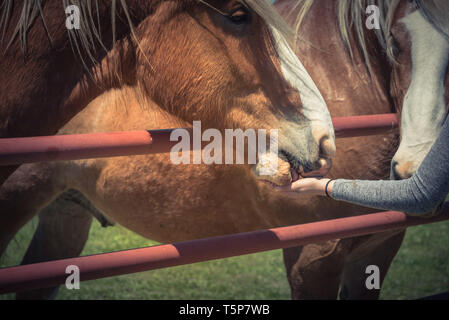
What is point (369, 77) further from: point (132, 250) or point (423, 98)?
point (132, 250)

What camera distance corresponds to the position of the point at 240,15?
1.26 meters

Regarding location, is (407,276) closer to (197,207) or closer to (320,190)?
(197,207)

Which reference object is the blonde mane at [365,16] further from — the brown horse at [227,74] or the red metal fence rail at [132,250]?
the red metal fence rail at [132,250]

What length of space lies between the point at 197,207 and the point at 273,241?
3.22 ft

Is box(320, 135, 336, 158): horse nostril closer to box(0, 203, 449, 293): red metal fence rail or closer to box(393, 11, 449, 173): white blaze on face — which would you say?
box(0, 203, 449, 293): red metal fence rail

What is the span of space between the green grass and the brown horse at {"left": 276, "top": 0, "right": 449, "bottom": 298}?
1.57 meters

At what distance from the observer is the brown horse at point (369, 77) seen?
4.88 ft

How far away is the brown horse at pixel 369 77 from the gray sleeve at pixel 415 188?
367mm

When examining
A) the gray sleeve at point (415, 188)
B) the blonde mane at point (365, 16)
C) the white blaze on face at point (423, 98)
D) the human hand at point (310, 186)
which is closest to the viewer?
the gray sleeve at point (415, 188)

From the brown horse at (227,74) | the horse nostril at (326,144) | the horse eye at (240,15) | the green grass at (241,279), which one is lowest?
the green grass at (241,279)

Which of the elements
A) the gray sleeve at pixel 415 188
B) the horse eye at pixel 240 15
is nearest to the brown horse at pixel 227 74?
the horse eye at pixel 240 15

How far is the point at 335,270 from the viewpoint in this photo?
1.87 meters

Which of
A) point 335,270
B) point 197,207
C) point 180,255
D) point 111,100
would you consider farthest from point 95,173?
point 180,255

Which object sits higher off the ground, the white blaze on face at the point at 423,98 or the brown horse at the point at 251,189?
the white blaze on face at the point at 423,98
